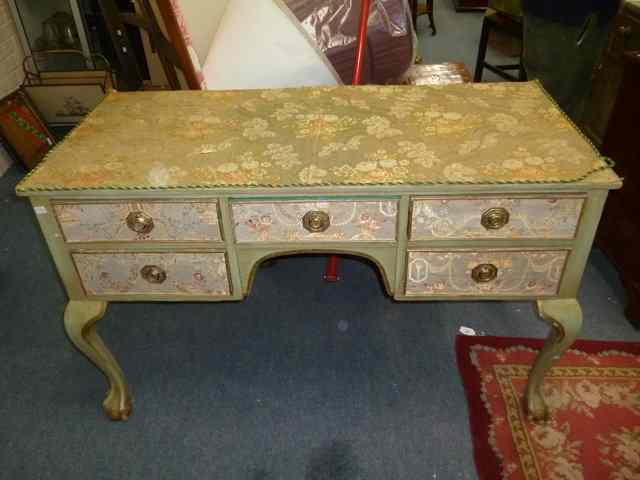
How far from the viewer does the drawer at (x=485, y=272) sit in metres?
1.42

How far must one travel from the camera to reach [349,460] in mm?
1733

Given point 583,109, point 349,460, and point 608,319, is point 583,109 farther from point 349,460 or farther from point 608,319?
point 349,460

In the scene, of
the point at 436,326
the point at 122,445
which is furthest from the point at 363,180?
the point at 122,445

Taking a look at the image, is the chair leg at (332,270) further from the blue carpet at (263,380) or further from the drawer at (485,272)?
the drawer at (485,272)

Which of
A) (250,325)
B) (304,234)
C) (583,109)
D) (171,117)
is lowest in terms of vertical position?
(250,325)

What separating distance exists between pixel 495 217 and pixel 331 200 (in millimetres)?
430

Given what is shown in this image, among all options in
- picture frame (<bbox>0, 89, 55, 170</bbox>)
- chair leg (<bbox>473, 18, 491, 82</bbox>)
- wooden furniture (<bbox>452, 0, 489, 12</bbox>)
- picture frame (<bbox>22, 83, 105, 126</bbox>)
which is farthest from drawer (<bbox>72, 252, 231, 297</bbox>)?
wooden furniture (<bbox>452, 0, 489, 12</bbox>)

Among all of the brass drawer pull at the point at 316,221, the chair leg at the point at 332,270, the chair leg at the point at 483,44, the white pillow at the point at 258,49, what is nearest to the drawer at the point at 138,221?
the brass drawer pull at the point at 316,221

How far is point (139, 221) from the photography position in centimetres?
138

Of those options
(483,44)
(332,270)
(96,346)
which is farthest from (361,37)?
(483,44)

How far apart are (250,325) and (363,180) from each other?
1.20 m

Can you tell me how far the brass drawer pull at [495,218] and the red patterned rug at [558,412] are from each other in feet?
2.72

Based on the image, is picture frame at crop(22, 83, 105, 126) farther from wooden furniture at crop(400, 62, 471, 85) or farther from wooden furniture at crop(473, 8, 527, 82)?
wooden furniture at crop(473, 8, 527, 82)

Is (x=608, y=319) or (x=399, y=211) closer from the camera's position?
(x=399, y=211)
